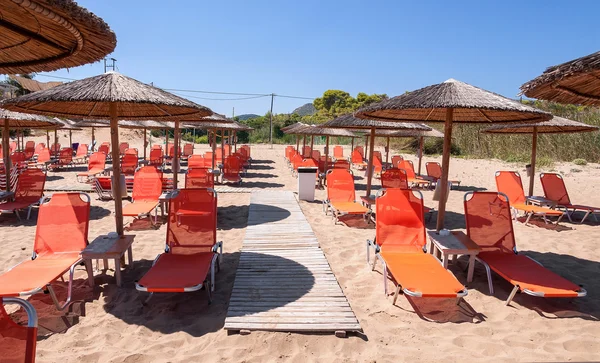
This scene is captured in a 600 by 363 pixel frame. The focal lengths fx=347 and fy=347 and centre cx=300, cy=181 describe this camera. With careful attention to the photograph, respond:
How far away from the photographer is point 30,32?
2.36 meters

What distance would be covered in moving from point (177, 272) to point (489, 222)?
12.5 feet

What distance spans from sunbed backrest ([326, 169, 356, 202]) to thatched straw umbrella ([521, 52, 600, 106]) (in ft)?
12.9

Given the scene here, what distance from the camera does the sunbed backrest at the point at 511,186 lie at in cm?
748

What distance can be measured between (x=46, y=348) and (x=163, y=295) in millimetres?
1103

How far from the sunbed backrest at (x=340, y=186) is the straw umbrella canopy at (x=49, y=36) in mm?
5059

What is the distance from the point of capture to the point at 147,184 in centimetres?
686

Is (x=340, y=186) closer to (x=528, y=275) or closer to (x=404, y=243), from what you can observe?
(x=404, y=243)

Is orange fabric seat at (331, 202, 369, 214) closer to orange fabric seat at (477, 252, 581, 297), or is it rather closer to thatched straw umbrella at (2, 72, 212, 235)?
orange fabric seat at (477, 252, 581, 297)

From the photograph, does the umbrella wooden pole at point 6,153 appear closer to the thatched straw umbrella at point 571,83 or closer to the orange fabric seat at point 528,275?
the orange fabric seat at point 528,275

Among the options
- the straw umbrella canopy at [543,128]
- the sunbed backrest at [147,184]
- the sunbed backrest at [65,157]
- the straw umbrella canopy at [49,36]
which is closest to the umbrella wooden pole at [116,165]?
the straw umbrella canopy at [49,36]

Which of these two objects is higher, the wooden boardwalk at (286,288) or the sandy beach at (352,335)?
the wooden boardwalk at (286,288)

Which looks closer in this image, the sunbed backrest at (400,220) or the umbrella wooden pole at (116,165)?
the umbrella wooden pole at (116,165)

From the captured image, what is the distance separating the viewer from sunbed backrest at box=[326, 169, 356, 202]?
7207mm

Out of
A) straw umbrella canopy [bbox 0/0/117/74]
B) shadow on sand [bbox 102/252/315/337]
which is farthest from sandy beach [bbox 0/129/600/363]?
straw umbrella canopy [bbox 0/0/117/74]
